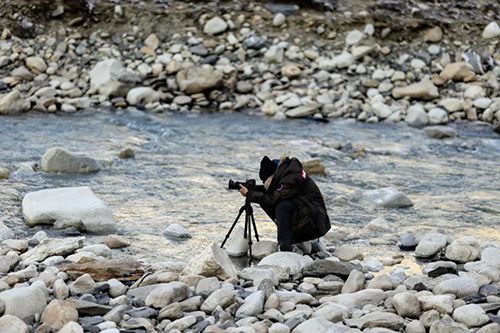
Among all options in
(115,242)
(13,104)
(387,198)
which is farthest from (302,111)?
(115,242)

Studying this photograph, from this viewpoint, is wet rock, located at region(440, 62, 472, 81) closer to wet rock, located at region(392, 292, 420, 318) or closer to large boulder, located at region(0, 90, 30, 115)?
large boulder, located at region(0, 90, 30, 115)

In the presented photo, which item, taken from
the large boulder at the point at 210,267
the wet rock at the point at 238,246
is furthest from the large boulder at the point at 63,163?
the large boulder at the point at 210,267

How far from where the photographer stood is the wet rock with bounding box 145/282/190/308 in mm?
4453

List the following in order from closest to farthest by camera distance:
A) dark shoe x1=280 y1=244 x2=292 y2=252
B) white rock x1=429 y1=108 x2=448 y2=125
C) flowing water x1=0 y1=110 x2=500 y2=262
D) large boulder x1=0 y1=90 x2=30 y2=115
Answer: dark shoe x1=280 y1=244 x2=292 y2=252
flowing water x1=0 y1=110 x2=500 y2=262
large boulder x1=0 y1=90 x2=30 y2=115
white rock x1=429 y1=108 x2=448 y2=125

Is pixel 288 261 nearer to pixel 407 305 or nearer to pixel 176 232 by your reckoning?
pixel 407 305

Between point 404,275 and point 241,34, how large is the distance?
41.9ft

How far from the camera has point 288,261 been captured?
5535mm

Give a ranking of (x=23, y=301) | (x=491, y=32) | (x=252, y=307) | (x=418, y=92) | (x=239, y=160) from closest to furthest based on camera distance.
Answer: (x=23, y=301)
(x=252, y=307)
(x=239, y=160)
(x=418, y=92)
(x=491, y=32)

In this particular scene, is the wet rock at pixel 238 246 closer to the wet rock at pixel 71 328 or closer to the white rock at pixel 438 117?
the wet rock at pixel 71 328

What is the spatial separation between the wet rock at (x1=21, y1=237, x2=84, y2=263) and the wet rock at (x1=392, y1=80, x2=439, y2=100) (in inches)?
447

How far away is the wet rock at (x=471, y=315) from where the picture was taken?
4203 mm

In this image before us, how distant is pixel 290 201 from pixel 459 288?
1640 millimetres

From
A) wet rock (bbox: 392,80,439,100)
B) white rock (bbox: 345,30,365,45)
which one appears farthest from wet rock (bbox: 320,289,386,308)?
white rock (bbox: 345,30,365,45)

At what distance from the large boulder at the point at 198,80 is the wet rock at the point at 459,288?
11253 millimetres
